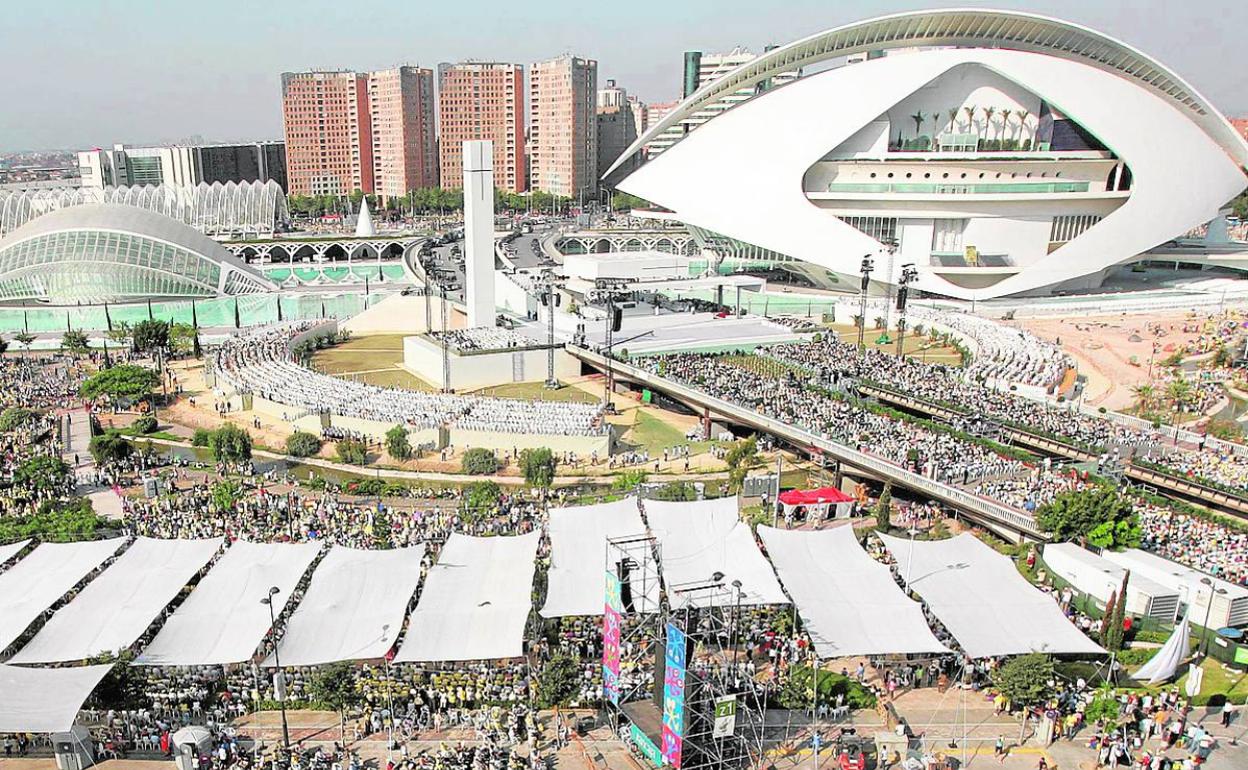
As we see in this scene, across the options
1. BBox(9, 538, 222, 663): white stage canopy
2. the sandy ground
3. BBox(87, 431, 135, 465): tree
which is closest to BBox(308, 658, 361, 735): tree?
BBox(9, 538, 222, 663): white stage canopy

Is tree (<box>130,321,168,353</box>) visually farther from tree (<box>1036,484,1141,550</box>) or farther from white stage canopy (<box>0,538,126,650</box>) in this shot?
tree (<box>1036,484,1141,550</box>)

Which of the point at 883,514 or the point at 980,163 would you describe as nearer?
the point at 883,514

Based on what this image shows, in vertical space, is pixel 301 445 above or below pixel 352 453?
above

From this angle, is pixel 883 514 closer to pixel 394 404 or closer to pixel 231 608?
pixel 231 608

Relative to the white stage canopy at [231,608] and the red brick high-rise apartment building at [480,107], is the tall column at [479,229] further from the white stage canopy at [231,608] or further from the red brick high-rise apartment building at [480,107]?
the red brick high-rise apartment building at [480,107]

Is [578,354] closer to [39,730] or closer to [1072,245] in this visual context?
[39,730]

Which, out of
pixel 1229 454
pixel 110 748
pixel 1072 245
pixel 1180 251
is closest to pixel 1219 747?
pixel 1229 454

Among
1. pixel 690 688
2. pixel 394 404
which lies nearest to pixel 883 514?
pixel 690 688
